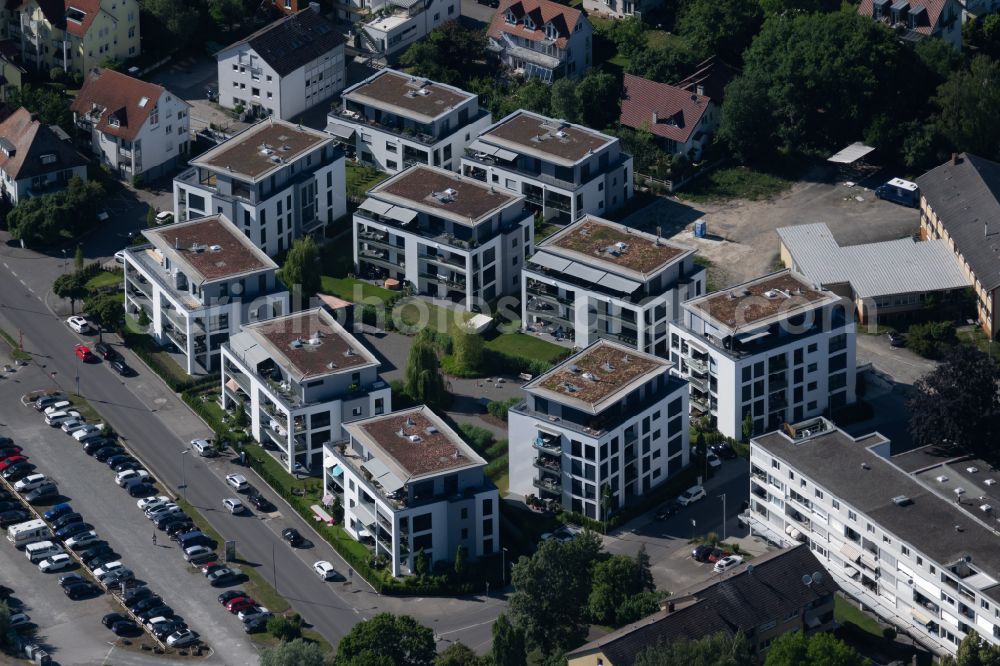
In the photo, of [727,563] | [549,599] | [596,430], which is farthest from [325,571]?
[727,563]

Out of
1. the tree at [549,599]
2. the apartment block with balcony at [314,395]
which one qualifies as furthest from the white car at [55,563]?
the tree at [549,599]

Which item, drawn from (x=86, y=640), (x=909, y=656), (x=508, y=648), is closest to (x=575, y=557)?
(x=508, y=648)

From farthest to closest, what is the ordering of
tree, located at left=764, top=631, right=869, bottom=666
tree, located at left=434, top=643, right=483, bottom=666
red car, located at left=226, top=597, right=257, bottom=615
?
red car, located at left=226, top=597, right=257, bottom=615 → tree, located at left=434, top=643, right=483, bottom=666 → tree, located at left=764, top=631, right=869, bottom=666

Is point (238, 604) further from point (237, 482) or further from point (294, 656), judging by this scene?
point (237, 482)

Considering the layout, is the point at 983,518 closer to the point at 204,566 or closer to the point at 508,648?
the point at 508,648

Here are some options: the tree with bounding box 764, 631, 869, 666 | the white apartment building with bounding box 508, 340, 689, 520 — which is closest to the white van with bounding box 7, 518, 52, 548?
the white apartment building with bounding box 508, 340, 689, 520

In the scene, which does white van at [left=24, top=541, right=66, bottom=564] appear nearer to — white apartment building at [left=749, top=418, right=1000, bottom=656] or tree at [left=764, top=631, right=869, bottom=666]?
white apartment building at [left=749, top=418, right=1000, bottom=656]

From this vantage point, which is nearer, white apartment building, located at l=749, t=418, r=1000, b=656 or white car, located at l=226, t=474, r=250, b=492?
white apartment building, located at l=749, t=418, r=1000, b=656
